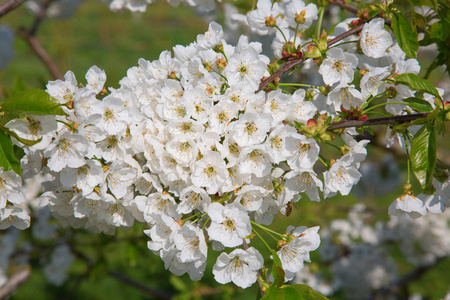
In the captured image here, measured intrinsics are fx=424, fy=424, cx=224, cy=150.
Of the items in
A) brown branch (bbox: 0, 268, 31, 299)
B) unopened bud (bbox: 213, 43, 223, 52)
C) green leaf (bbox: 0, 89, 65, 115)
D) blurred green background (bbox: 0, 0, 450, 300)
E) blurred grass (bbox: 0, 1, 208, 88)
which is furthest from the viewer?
blurred grass (bbox: 0, 1, 208, 88)

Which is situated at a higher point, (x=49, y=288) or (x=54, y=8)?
(x=54, y=8)

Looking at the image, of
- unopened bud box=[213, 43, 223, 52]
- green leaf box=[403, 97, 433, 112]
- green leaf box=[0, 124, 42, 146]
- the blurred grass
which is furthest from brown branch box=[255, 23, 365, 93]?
the blurred grass

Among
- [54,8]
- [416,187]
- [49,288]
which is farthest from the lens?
[416,187]

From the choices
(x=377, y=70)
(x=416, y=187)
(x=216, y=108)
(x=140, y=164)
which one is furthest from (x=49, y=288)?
(x=416, y=187)

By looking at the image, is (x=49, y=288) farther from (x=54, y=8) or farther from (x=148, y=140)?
(x=148, y=140)

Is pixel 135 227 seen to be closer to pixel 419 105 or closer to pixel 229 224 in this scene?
pixel 229 224

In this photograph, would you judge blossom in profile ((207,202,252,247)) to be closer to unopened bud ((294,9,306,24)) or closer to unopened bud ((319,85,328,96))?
unopened bud ((319,85,328,96))

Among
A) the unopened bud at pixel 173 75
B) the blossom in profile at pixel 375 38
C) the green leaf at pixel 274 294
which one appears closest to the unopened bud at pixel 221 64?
the unopened bud at pixel 173 75
